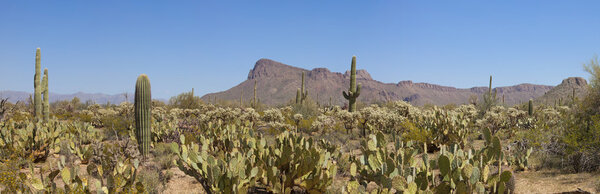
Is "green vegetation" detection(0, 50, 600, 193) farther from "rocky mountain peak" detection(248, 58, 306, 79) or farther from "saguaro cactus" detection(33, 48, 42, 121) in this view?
"rocky mountain peak" detection(248, 58, 306, 79)

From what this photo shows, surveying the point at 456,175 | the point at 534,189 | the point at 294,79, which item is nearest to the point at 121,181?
the point at 456,175

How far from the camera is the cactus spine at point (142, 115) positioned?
9.14m

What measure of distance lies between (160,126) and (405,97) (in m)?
147

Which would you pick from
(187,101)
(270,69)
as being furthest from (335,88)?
(187,101)

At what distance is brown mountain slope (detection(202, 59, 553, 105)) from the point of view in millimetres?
116588

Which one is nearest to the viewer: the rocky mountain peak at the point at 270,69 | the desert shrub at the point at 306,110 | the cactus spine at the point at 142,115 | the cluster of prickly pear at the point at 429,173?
the cluster of prickly pear at the point at 429,173

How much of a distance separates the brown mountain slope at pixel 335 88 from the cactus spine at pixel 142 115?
95.3 metres

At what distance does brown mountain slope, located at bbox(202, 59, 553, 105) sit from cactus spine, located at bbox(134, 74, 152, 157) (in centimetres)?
9525

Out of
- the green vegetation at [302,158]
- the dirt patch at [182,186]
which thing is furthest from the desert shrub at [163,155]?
the dirt patch at [182,186]

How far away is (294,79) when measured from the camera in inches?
4980

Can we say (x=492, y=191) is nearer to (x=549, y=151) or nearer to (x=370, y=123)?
(x=549, y=151)

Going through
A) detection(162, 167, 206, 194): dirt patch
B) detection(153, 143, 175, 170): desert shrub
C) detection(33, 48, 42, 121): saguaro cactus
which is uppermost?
detection(33, 48, 42, 121): saguaro cactus

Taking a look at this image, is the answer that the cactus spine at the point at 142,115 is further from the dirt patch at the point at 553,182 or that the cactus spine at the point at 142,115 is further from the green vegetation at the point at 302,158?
the dirt patch at the point at 553,182

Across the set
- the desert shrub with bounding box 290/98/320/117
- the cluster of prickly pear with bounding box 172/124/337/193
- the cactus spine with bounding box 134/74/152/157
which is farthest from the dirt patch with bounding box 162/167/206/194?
the desert shrub with bounding box 290/98/320/117
